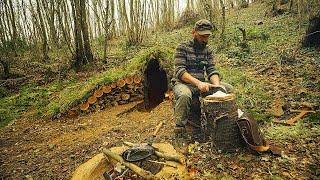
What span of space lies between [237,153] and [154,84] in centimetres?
529

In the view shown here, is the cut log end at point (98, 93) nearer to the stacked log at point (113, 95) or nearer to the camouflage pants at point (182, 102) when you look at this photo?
the stacked log at point (113, 95)

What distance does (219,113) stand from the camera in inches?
156

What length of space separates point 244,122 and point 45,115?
548cm

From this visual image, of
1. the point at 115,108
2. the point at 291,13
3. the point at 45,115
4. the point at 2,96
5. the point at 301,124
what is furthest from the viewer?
the point at 291,13

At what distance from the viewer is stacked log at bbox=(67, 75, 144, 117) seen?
7590 mm

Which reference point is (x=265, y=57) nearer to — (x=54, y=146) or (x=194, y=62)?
(x=194, y=62)

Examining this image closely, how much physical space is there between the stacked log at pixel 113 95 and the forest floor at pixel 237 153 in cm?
22

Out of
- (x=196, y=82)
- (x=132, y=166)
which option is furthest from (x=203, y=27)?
(x=132, y=166)

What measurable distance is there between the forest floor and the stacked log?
0.22 meters

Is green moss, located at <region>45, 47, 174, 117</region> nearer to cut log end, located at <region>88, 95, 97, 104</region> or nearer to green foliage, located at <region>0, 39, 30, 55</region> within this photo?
cut log end, located at <region>88, 95, 97, 104</region>

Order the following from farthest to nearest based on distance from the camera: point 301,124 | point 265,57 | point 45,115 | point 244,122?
point 265,57
point 45,115
point 301,124
point 244,122

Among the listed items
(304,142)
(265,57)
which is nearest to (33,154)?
(304,142)

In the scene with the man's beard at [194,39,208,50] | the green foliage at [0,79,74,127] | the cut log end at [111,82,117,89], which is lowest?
the green foliage at [0,79,74,127]

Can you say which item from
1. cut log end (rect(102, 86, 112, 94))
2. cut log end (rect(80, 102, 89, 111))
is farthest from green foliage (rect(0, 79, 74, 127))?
cut log end (rect(102, 86, 112, 94))
